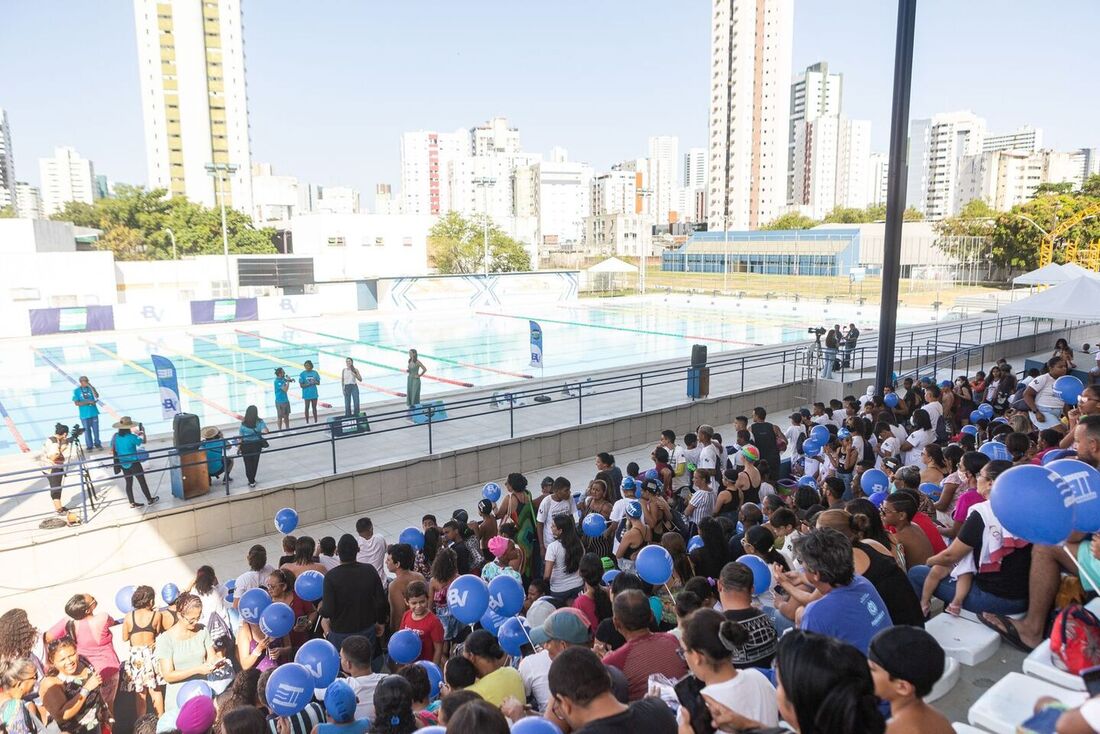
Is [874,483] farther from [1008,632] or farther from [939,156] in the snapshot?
[939,156]

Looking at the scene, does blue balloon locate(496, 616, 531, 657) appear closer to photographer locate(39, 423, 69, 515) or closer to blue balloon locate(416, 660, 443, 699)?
blue balloon locate(416, 660, 443, 699)

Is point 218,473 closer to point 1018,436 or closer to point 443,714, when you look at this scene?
point 443,714

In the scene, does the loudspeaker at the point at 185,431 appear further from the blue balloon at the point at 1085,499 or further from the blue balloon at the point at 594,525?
the blue balloon at the point at 1085,499

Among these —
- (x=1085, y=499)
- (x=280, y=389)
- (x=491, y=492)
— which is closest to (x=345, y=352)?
(x=280, y=389)

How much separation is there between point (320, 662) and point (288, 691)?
363 millimetres

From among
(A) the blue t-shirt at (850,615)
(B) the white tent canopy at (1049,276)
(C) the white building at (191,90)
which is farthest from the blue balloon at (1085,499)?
(C) the white building at (191,90)

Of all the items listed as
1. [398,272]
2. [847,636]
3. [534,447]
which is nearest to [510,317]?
[398,272]

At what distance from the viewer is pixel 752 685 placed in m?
2.62

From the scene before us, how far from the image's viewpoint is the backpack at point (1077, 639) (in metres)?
2.91

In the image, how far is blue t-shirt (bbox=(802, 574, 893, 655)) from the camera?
3.10 metres

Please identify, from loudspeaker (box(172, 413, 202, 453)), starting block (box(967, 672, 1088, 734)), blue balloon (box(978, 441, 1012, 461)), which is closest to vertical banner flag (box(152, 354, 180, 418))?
loudspeaker (box(172, 413, 202, 453))

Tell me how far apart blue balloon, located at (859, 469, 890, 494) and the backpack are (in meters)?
3.53

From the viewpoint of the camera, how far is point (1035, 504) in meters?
3.11

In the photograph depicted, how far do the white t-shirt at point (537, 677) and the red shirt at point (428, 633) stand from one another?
134 cm
